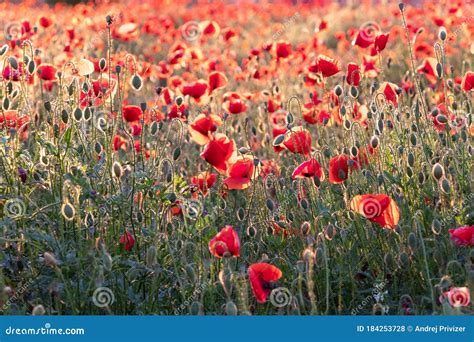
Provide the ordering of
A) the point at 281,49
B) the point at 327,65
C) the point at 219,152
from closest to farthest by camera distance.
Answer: the point at 219,152
the point at 327,65
the point at 281,49

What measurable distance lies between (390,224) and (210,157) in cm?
62

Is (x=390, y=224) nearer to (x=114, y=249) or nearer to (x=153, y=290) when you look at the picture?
(x=153, y=290)

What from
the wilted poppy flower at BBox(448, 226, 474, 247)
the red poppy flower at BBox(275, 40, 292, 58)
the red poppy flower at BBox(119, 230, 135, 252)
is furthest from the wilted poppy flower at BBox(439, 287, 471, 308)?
the red poppy flower at BBox(275, 40, 292, 58)

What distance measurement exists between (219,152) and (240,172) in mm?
142

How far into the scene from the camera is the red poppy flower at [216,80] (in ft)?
12.3

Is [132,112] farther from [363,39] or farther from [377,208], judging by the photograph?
[377,208]

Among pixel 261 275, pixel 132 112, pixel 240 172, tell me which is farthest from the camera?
pixel 132 112

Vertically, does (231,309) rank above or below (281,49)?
below

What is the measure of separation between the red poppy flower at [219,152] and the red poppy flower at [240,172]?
0.04m

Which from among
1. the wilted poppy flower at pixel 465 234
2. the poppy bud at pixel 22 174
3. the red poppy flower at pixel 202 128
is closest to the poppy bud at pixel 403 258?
the wilted poppy flower at pixel 465 234

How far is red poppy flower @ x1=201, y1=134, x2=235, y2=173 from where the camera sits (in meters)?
2.79

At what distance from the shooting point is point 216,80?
3783 millimetres

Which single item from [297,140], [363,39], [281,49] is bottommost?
[297,140]

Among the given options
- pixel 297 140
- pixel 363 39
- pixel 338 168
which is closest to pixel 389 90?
pixel 363 39
